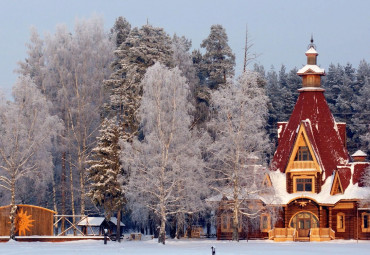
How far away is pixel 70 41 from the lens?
70438 millimetres

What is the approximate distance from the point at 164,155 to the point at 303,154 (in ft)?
45.4

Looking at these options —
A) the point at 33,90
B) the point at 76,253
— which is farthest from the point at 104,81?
the point at 76,253

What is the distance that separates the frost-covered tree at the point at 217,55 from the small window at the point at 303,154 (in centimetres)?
1210

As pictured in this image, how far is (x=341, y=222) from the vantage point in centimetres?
6128

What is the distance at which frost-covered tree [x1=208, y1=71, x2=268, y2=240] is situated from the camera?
54.5 metres

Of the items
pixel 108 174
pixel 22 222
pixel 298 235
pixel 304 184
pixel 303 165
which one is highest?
pixel 303 165

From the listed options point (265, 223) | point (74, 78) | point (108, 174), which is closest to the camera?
point (108, 174)

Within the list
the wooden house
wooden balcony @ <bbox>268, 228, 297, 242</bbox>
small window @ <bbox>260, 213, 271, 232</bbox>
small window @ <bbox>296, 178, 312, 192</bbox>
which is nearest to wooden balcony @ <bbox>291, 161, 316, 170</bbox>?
the wooden house

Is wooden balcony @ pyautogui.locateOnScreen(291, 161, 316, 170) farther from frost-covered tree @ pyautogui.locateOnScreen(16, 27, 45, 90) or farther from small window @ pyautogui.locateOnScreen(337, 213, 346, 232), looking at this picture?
frost-covered tree @ pyautogui.locateOnScreen(16, 27, 45, 90)

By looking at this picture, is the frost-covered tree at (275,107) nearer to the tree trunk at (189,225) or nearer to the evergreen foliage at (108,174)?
the tree trunk at (189,225)

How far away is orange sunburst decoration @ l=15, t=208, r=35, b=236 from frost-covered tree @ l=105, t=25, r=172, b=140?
1041cm

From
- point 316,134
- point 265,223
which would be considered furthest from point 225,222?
point 316,134

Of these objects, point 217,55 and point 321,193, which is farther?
point 217,55

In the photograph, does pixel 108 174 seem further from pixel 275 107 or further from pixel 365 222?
pixel 275 107
